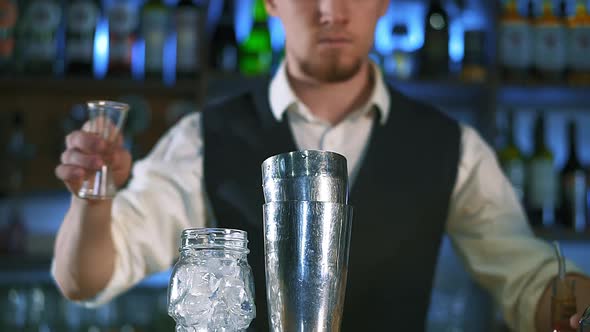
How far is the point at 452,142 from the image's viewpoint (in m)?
1.50

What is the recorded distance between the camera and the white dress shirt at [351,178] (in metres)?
1.27

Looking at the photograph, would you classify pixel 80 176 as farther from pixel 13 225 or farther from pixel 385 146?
pixel 13 225

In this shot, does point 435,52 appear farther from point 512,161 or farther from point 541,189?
point 541,189

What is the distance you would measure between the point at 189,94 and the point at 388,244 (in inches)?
50.9

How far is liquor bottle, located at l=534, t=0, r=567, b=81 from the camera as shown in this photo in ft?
8.25

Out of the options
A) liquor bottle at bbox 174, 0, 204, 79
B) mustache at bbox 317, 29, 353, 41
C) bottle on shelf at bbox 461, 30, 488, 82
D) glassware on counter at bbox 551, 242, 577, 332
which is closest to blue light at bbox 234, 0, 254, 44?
liquor bottle at bbox 174, 0, 204, 79

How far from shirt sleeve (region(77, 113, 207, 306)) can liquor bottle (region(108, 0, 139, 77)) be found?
1084 millimetres

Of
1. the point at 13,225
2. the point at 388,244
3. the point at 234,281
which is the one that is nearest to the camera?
the point at 234,281

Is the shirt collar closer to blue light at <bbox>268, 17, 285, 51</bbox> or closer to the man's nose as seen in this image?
the man's nose

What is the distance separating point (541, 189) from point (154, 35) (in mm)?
1303

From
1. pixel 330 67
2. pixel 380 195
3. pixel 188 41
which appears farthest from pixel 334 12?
pixel 188 41

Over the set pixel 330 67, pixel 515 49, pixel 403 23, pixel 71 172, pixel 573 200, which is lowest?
pixel 573 200

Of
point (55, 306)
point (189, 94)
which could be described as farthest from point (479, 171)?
point (55, 306)

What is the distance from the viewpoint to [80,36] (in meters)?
2.51
